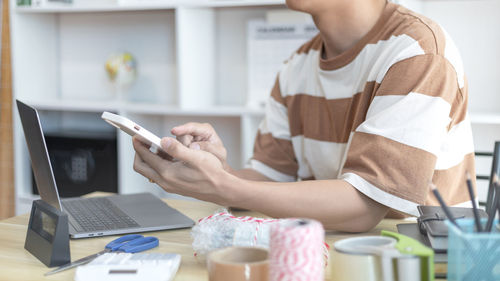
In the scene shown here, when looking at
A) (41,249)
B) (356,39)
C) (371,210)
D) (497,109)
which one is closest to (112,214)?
(41,249)

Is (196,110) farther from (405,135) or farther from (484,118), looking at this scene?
(405,135)

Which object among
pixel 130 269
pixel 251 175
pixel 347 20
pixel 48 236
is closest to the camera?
pixel 130 269

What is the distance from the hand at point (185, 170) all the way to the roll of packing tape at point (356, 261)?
1.03 ft

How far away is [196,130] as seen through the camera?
1.33 m

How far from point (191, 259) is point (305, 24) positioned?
63.6 inches

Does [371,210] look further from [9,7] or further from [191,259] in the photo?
[9,7]

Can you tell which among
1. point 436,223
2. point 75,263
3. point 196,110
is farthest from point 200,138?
point 196,110

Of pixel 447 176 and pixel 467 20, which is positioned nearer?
pixel 447 176

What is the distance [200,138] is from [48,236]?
1.52 feet

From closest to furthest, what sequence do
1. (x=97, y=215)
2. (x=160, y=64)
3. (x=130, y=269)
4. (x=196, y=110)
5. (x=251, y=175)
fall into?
1. (x=130, y=269)
2. (x=97, y=215)
3. (x=251, y=175)
4. (x=196, y=110)
5. (x=160, y=64)

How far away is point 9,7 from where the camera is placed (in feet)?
9.38

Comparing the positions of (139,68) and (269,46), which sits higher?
(269,46)

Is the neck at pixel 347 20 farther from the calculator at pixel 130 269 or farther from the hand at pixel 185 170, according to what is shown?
the calculator at pixel 130 269

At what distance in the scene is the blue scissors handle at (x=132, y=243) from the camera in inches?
40.4
